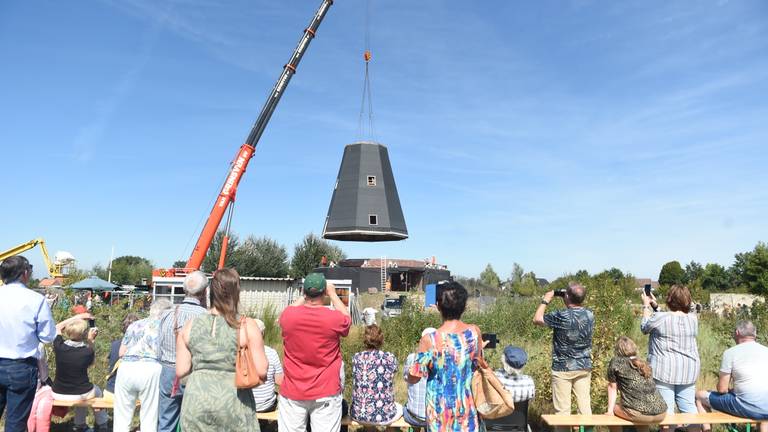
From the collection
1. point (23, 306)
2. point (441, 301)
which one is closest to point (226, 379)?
point (441, 301)

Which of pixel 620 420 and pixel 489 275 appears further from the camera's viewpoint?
pixel 489 275

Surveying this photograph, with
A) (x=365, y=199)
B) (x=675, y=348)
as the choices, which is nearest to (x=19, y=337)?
(x=675, y=348)

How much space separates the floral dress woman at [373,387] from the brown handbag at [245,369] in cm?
153

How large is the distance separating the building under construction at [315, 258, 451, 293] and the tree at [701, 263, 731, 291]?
31.5 meters

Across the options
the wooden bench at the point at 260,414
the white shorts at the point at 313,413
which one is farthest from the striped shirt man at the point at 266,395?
the white shorts at the point at 313,413

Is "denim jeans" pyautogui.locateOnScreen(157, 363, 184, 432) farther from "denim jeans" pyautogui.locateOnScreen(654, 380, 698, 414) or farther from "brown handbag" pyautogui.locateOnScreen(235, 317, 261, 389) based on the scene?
"denim jeans" pyautogui.locateOnScreen(654, 380, 698, 414)

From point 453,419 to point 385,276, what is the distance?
98.9 ft

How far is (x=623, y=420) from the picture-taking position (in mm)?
4414

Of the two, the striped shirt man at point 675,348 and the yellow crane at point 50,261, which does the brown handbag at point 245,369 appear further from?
the yellow crane at point 50,261

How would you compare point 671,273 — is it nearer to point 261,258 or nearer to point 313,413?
point 261,258

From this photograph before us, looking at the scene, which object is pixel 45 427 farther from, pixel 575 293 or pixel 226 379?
pixel 575 293

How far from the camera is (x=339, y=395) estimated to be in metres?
3.63

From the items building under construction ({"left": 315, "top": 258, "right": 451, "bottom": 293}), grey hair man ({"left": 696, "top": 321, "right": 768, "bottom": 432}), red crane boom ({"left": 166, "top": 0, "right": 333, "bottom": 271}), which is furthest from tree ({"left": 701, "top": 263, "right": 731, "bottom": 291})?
grey hair man ({"left": 696, "top": 321, "right": 768, "bottom": 432})

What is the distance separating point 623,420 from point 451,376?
2.20 m
